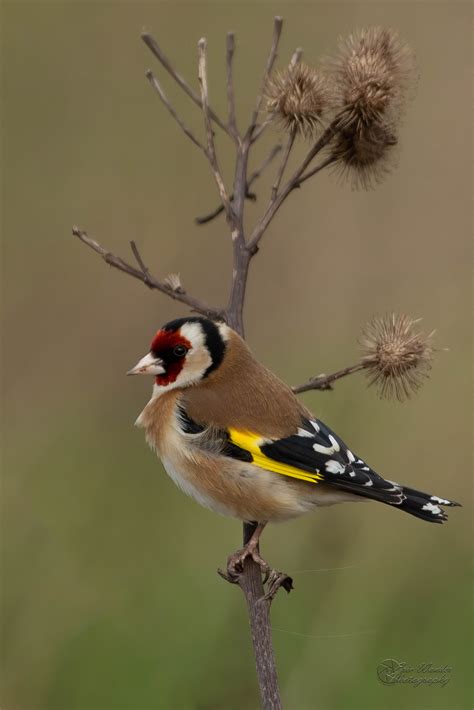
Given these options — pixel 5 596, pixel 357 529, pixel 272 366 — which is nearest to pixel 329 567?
pixel 357 529

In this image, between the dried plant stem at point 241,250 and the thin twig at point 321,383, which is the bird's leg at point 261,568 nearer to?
the dried plant stem at point 241,250

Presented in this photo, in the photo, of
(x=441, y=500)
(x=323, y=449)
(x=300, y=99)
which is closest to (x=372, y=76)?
(x=300, y=99)

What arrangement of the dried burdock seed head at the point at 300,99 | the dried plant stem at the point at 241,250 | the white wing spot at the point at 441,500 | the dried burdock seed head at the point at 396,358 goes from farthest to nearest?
the dried burdock seed head at the point at 300,99 < the dried burdock seed head at the point at 396,358 < the white wing spot at the point at 441,500 < the dried plant stem at the point at 241,250

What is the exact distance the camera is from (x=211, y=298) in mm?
3961

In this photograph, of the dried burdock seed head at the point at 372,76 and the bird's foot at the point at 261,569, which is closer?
the bird's foot at the point at 261,569

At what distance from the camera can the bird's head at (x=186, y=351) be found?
248 cm

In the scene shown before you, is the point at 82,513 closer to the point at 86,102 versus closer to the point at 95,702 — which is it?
the point at 95,702

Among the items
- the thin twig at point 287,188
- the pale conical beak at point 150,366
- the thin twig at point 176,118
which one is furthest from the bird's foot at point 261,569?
the thin twig at point 176,118

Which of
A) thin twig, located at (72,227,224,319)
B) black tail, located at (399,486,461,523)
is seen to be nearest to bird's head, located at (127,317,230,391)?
thin twig, located at (72,227,224,319)

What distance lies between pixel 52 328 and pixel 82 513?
1.05 m

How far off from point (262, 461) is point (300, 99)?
933 mm

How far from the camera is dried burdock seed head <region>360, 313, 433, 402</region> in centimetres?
244

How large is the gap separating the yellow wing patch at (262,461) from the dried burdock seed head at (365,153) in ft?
2.43

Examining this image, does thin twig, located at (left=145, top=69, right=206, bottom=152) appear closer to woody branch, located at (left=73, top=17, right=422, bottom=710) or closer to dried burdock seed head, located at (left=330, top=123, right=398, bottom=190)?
woody branch, located at (left=73, top=17, right=422, bottom=710)
